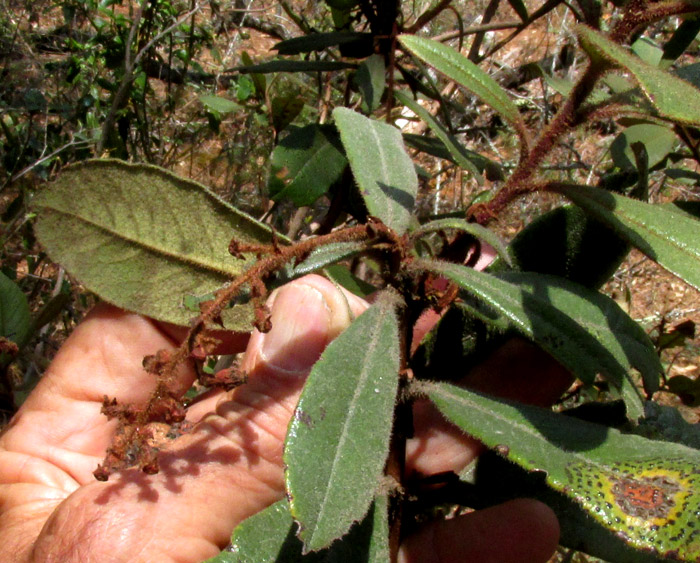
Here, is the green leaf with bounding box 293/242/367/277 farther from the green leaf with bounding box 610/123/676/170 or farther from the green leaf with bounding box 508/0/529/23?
the green leaf with bounding box 508/0/529/23

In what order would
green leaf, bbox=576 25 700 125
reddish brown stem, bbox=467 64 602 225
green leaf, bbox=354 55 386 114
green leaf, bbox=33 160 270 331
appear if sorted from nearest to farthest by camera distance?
1. green leaf, bbox=576 25 700 125
2. reddish brown stem, bbox=467 64 602 225
3. green leaf, bbox=33 160 270 331
4. green leaf, bbox=354 55 386 114

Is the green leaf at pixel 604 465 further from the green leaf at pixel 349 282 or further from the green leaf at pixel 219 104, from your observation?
the green leaf at pixel 219 104

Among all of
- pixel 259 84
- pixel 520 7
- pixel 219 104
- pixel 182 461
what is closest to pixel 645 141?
pixel 520 7

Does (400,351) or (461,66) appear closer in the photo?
(400,351)

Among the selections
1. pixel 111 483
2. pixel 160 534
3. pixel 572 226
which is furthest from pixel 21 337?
pixel 572 226

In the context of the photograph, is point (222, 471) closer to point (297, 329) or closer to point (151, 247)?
point (297, 329)

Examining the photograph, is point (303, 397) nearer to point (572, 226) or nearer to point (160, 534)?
point (160, 534)

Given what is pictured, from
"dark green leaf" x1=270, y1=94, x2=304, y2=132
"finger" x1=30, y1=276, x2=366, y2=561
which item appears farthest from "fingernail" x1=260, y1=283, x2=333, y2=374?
"dark green leaf" x1=270, y1=94, x2=304, y2=132
